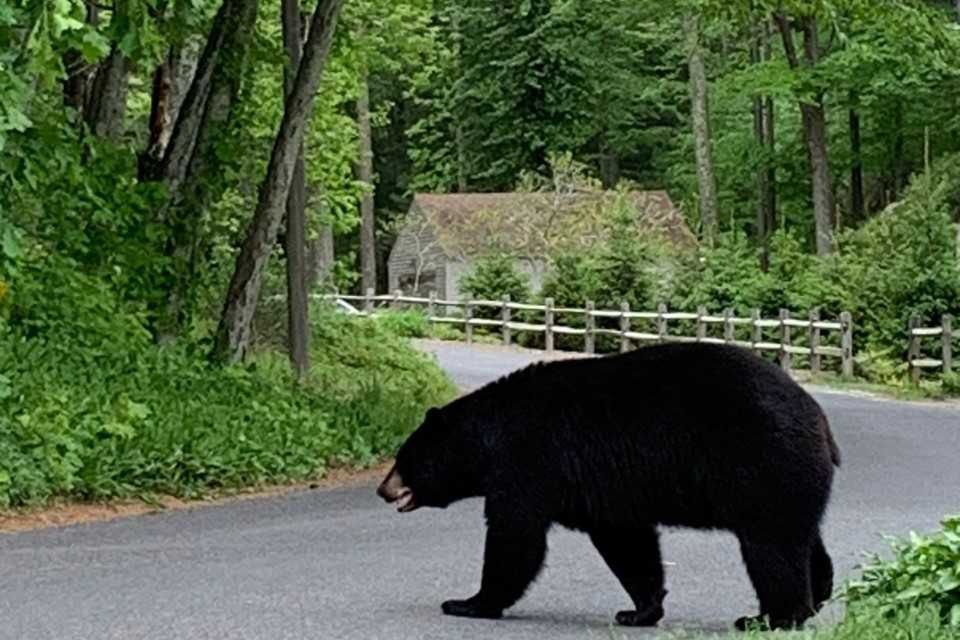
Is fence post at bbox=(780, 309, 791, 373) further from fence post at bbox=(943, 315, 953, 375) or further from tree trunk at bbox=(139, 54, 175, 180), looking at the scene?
tree trunk at bbox=(139, 54, 175, 180)

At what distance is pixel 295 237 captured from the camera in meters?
18.7

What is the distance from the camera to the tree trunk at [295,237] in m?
18.7

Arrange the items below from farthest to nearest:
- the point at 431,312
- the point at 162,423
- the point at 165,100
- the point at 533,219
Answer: the point at 533,219 → the point at 431,312 → the point at 165,100 → the point at 162,423

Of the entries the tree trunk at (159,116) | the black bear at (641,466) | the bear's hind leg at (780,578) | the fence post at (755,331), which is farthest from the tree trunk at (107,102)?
the fence post at (755,331)

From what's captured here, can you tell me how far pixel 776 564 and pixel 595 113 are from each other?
51.6 metres

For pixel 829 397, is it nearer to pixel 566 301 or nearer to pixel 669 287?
pixel 669 287

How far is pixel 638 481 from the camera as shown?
7.45 m

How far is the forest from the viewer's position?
14.1m

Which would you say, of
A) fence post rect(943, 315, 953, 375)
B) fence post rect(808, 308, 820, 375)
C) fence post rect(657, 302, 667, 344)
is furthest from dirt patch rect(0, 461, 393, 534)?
Result: fence post rect(657, 302, 667, 344)

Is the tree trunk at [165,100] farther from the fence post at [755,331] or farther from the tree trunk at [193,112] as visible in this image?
the fence post at [755,331]

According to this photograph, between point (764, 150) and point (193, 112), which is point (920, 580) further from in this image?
point (764, 150)

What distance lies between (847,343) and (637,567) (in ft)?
71.1

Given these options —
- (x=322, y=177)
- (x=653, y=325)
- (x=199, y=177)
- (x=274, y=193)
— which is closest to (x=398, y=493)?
(x=274, y=193)

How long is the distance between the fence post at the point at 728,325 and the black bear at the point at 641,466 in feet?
83.6
